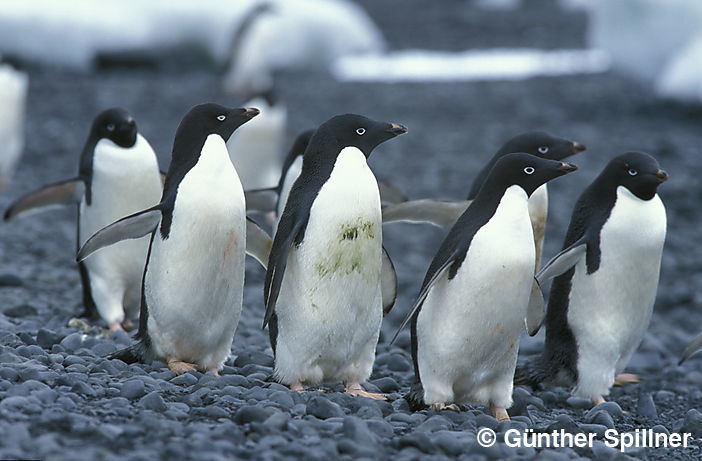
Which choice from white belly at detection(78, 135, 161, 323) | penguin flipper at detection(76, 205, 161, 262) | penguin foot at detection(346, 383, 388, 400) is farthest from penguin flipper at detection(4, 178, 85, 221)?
penguin foot at detection(346, 383, 388, 400)

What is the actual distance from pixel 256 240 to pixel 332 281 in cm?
77

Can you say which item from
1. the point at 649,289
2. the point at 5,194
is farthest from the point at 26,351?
the point at 5,194

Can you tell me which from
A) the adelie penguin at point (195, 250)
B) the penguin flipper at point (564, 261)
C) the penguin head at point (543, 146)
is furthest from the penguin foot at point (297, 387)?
the penguin head at point (543, 146)

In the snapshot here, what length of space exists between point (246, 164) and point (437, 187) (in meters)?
1.83

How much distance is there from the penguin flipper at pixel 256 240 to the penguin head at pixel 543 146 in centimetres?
124

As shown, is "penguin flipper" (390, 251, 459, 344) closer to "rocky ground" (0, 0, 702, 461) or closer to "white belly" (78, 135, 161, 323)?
"rocky ground" (0, 0, 702, 461)

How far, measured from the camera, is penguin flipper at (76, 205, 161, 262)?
15.4 ft

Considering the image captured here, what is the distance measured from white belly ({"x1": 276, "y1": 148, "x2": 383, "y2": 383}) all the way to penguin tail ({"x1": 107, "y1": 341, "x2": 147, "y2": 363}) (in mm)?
609

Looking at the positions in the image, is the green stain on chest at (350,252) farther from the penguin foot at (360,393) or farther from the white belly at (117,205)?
the white belly at (117,205)

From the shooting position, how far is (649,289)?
526cm

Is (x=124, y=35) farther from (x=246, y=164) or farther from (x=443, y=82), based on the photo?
(x=246, y=164)

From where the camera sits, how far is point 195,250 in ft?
15.0

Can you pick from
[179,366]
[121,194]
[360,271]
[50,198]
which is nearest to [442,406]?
[360,271]

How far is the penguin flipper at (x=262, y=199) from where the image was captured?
20.1 feet
